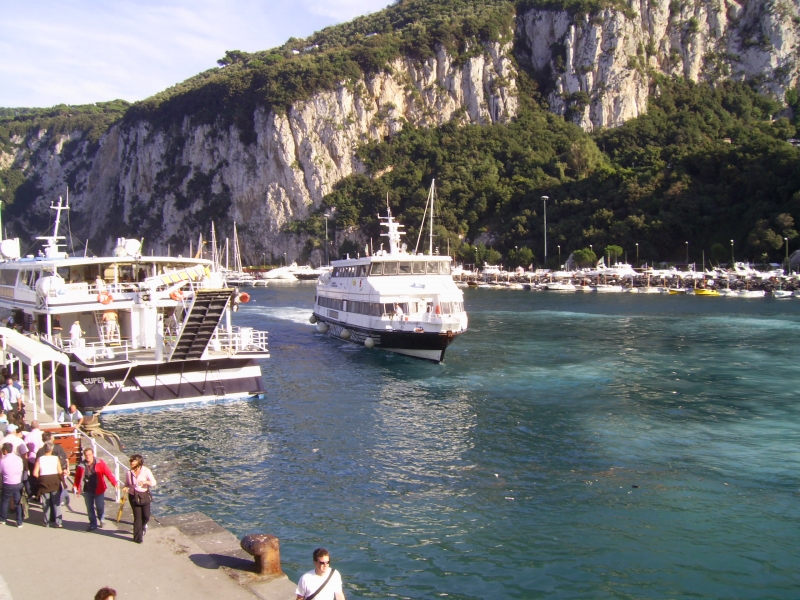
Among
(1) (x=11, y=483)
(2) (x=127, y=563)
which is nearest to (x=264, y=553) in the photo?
(2) (x=127, y=563)

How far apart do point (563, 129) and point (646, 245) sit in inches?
2385

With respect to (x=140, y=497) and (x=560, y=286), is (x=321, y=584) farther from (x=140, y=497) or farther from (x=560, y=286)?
(x=560, y=286)

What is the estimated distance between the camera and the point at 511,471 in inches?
837

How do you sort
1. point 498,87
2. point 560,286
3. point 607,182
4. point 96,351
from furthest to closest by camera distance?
point 498,87, point 607,182, point 560,286, point 96,351

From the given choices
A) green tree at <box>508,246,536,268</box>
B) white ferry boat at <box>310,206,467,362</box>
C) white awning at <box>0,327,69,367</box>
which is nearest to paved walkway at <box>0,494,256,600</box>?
white awning at <box>0,327,69,367</box>

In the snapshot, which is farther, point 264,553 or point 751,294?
point 751,294

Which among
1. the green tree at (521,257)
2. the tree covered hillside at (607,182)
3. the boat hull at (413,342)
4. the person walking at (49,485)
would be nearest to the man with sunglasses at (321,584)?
the person walking at (49,485)

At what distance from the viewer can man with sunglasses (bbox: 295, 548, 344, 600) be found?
930cm

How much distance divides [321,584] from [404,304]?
34.4 meters

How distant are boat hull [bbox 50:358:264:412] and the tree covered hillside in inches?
3750

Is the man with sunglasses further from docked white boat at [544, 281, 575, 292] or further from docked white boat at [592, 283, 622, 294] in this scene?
docked white boat at [544, 281, 575, 292]

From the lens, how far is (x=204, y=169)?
194375 millimetres

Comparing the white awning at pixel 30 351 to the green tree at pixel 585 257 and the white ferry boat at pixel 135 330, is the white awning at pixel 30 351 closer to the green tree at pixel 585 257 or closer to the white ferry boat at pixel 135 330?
the white ferry boat at pixel 135 330

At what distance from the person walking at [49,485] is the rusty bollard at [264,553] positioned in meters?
4.18
